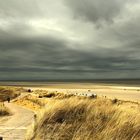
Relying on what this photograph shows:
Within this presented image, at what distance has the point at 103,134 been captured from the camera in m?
9.16

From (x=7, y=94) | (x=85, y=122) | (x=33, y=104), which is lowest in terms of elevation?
(x=33, y=104)

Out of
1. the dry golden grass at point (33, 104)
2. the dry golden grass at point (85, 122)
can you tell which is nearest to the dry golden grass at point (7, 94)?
the dry golden grass at point (33, 104)

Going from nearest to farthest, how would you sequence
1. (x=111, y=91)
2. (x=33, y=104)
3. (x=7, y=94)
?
(x=33, y=104) → (x=7, y=94) → (x=111, y=91)

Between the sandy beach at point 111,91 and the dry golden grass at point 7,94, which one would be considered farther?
the sandy beach at point 111,91

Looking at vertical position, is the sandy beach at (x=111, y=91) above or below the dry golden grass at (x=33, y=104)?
above

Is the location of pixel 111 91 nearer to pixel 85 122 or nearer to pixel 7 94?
pixel 7 94

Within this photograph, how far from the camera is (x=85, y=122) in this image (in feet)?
33.3

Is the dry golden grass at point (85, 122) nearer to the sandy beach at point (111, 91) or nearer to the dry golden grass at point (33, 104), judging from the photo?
the dry golden grass at point (33, 104)

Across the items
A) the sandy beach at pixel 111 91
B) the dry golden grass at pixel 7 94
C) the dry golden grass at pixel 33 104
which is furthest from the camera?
the sandy beach at pixel 111 91

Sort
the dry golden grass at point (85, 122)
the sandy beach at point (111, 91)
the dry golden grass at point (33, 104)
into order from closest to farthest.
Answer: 1. the dry golden grass at point (85, 122)
2. the dry golden grass at point (33, 104)
3. the sandy beach at point (111, 91)

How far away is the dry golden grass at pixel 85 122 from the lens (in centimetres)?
902

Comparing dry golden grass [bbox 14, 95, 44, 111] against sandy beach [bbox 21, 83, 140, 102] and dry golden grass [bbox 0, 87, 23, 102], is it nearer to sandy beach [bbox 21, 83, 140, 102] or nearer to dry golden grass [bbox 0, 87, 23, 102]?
dry golden grass [bbox 0, 87, 23, 102]

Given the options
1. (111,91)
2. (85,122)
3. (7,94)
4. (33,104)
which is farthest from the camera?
(111,91)

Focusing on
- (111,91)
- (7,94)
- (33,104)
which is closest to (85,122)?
(33,104)
